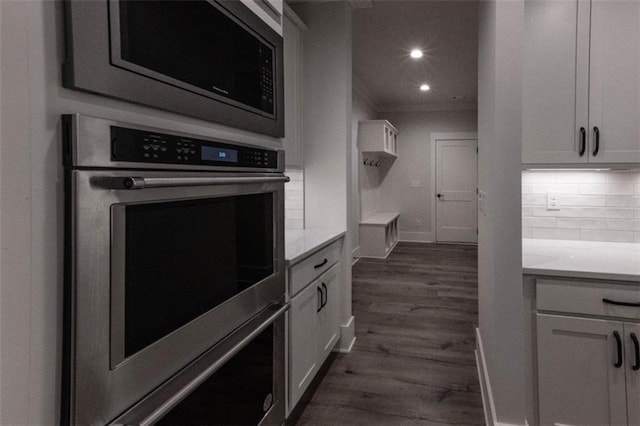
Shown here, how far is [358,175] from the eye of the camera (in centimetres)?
635

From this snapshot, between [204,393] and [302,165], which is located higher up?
[302,165]

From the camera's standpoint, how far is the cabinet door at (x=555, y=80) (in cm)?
199

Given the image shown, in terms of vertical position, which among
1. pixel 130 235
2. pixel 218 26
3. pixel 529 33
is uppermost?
pixel 529 33

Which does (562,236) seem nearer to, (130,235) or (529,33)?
(529,33)

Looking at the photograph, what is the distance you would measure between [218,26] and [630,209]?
247 centimetres

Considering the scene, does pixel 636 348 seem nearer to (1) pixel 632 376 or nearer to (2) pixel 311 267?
(1) pixel 632 376

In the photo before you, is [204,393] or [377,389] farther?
[377,389]

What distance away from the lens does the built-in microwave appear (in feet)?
2.21

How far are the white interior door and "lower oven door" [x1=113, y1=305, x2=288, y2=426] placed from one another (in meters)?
6.82

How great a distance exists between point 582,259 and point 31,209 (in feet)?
7.13

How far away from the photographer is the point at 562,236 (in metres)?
2.47

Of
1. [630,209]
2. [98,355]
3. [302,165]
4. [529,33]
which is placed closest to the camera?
[98,355]

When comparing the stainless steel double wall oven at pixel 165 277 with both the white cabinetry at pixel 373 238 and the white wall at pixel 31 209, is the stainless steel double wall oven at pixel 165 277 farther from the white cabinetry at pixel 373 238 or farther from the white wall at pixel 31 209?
A: the white cabinetry at pixel 373 238

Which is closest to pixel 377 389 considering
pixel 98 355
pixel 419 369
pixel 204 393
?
pixel 419 369
